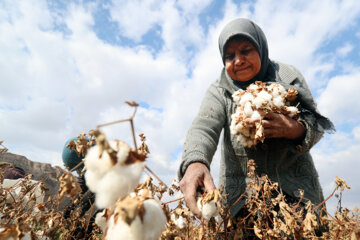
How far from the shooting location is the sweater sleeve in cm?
168

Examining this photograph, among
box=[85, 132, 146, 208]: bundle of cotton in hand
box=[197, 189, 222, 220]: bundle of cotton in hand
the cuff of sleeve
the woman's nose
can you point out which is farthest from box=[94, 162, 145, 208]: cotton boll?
the woman's nose

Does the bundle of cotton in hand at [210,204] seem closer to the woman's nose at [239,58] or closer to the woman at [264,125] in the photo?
the woman at [264,125]

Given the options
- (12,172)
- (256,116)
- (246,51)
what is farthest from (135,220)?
(12,172)

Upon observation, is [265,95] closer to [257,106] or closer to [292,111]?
[257,106]

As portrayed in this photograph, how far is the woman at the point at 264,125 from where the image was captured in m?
1.95

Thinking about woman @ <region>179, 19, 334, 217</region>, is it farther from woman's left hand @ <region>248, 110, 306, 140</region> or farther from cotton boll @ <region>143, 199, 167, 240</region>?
cotton boll @ <region>143, 199, 167, 240</region>

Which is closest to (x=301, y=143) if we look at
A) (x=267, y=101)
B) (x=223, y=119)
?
(x=267, y=101)

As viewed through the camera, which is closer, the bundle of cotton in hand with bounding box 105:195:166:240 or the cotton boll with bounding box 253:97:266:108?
the bundle of cotton in hand with bounding box 105:195:166:240

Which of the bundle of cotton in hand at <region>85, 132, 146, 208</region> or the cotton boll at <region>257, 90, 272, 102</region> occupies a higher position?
the cotton boll at <region>257, 90, 272, 102</region>

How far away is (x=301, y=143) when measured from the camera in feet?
6.64

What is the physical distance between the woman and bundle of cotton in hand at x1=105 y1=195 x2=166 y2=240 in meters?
0.99

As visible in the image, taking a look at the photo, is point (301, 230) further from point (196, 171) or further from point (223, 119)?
point (223, 119)

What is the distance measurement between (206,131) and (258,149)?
525 mm

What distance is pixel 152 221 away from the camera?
642mm
